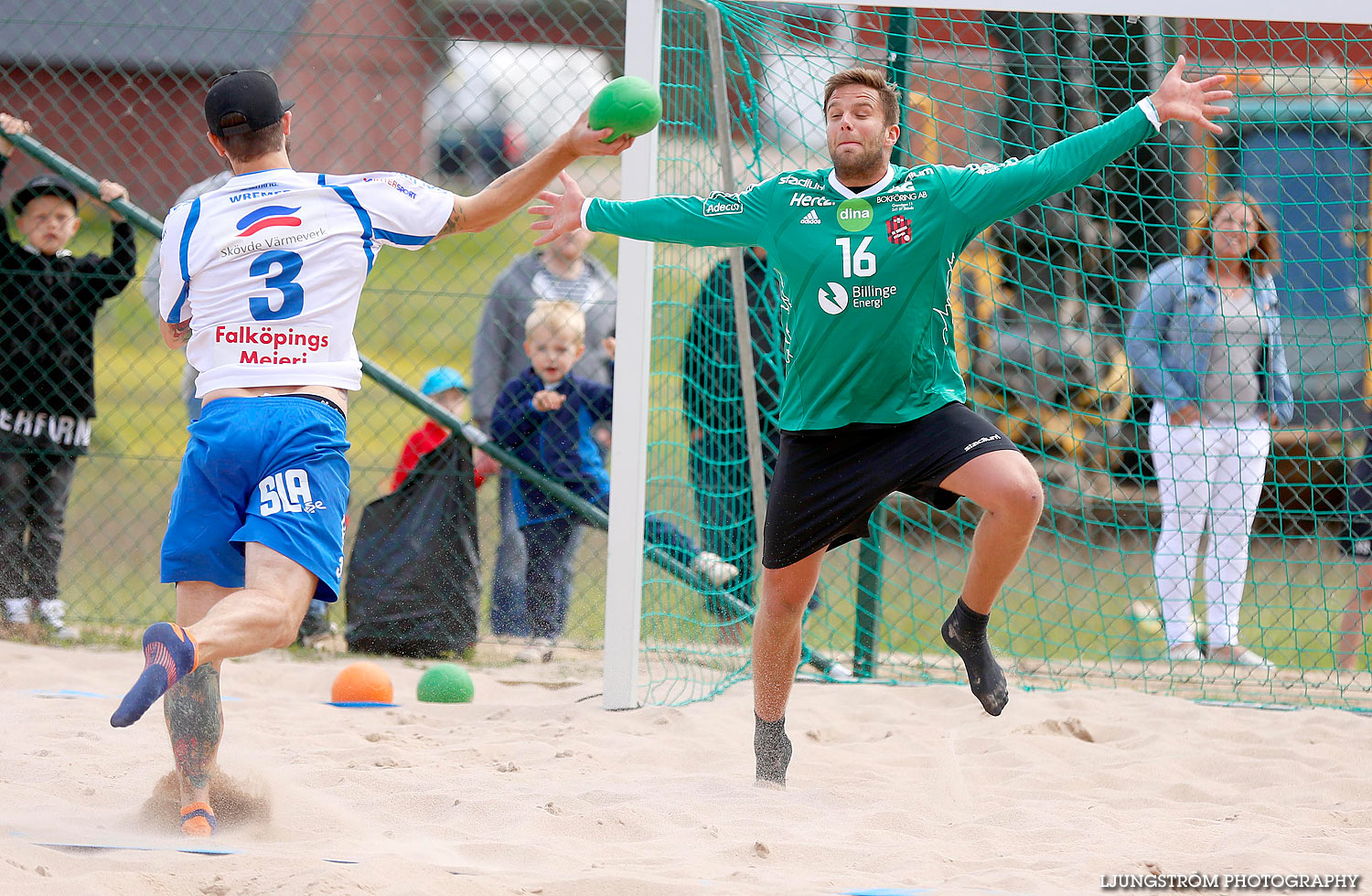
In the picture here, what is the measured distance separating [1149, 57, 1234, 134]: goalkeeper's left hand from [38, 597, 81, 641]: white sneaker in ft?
17.6

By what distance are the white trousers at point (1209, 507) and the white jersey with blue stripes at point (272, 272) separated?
4.26 metres

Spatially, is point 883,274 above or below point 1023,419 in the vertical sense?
above

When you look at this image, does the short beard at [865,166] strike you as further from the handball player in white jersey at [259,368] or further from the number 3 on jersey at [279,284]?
the number 3 on jersey at [279,284]

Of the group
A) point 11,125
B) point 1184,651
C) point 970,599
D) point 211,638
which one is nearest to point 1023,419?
point 1184,651

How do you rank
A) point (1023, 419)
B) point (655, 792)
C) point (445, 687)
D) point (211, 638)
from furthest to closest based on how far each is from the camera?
point (1023, 419)
point (445, 687)
point (655, 792)
point (211, 638)

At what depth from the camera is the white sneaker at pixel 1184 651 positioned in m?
6.26

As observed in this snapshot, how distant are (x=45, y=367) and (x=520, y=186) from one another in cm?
383

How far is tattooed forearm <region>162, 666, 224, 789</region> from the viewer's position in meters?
3.39

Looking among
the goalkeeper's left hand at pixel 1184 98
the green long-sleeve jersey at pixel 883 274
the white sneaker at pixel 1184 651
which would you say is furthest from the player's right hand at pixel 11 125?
the white sneaker at pixel 1184 651

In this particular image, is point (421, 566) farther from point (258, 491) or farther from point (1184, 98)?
point (1184, 98)

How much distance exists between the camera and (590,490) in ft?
20.5

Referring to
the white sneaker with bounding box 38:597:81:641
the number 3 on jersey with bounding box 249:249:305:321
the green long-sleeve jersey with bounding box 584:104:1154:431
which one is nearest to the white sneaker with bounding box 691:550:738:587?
the green long-sleeve jersey with bounding box 584:104:1154:431

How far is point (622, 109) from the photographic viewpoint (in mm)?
3600

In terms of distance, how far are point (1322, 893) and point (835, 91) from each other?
8.62 feet
